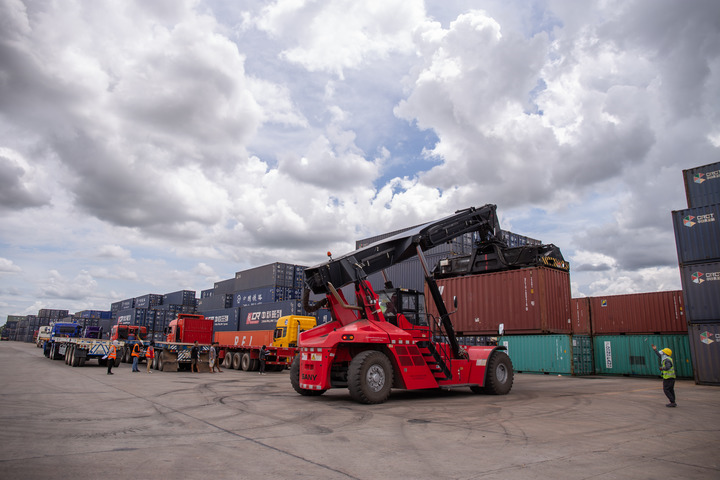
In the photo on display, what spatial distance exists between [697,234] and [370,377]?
13.8 metres

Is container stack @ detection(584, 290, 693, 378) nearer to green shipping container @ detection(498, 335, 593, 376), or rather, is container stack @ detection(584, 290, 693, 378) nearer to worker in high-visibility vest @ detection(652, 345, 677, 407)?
green shipping container @ detection(498, 335, 593, 376)

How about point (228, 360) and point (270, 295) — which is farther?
point (270, 295)

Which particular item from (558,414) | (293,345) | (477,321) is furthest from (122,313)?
(558,414)

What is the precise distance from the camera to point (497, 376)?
1245 cm

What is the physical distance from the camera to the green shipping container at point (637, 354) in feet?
63.9

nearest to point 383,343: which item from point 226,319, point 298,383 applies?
point 298,383

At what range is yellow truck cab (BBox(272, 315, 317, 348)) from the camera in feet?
79.6

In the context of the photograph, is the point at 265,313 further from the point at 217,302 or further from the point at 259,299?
the point at 217,302

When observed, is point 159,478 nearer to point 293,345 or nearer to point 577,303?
point 293,345

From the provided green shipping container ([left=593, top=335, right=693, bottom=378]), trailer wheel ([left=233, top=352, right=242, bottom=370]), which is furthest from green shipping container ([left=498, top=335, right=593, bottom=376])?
trailer wheel ([left=233, top=352, right=242, bottom=370])

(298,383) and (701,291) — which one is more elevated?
(701,291)

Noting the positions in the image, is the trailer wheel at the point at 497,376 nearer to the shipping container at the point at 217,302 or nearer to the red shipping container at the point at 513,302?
the red shipping container at the point at 513,302

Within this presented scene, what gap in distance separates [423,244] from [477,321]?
9.83 meters

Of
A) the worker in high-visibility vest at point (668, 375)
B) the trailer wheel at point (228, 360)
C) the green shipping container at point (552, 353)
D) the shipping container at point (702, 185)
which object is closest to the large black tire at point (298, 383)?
the worker in high-visibility vest at point (668, 375)
